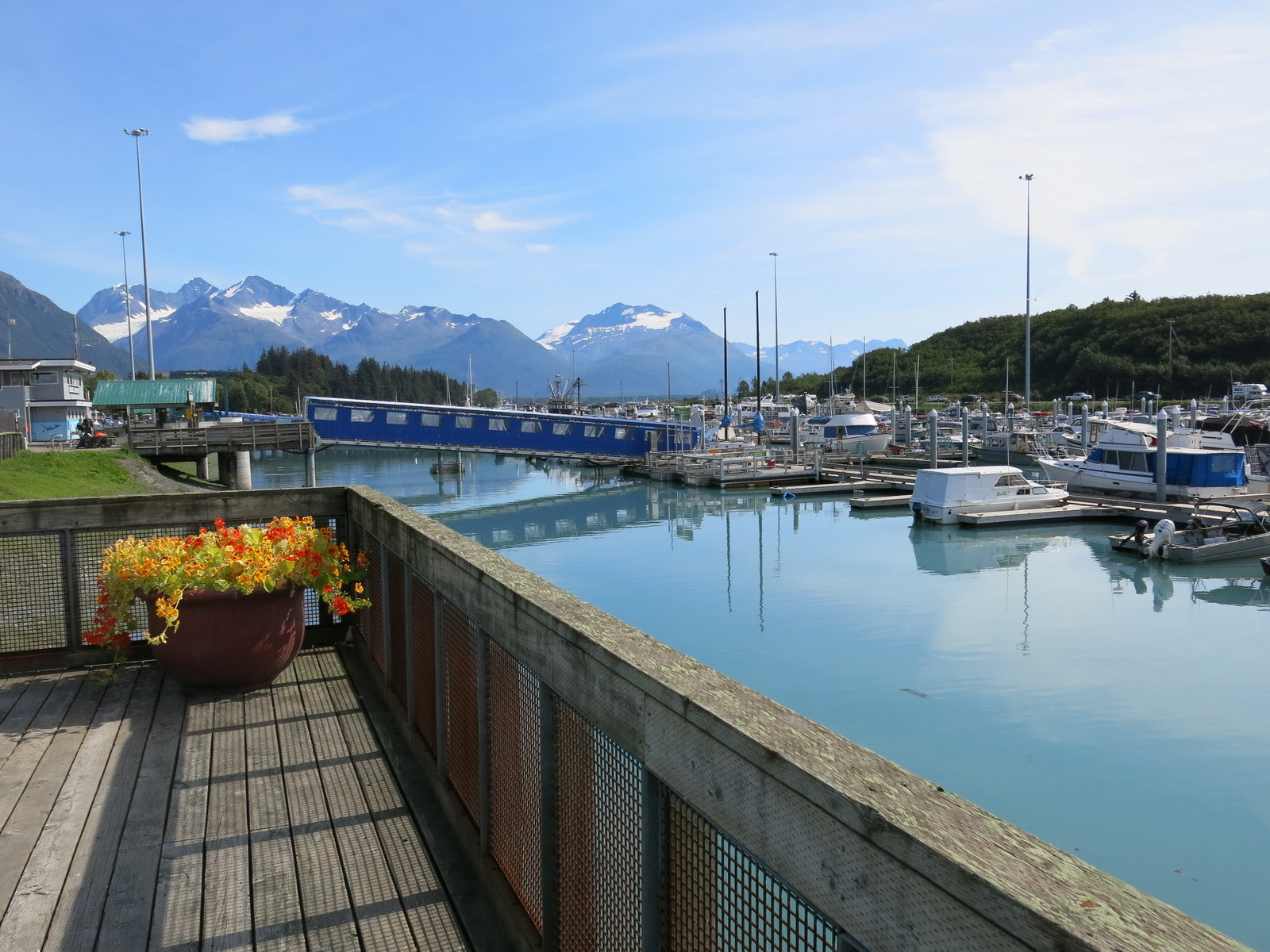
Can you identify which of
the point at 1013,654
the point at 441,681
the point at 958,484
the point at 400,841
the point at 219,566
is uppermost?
the point at 219,566

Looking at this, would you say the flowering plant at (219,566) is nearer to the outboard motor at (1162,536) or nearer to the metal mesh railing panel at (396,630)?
the metal mesh railing panel at (396,630)

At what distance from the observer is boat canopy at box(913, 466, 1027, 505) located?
32344mm

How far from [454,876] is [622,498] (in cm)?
4051

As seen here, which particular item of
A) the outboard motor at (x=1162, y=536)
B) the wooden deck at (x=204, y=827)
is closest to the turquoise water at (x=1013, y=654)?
the outboard motor at (x=1162, y=536)

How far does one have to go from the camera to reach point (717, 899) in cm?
209

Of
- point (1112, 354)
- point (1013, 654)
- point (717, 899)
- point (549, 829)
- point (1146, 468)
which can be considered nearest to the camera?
point (717, 899)

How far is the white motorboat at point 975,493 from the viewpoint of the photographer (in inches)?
1270

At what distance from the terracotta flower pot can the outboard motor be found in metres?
25.3

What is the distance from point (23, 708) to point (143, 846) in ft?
6.85

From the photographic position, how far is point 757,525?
112 feet

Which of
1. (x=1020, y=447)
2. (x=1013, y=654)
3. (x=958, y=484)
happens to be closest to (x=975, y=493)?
(x=958, y=484)

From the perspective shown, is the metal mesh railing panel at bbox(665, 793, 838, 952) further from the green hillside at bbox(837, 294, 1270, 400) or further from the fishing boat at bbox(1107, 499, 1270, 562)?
the green hillside at bbox(837, 294, 1270, 400)

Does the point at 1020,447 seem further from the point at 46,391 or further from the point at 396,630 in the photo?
the point at 46,391

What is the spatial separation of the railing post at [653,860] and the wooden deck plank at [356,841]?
48.4 inches
